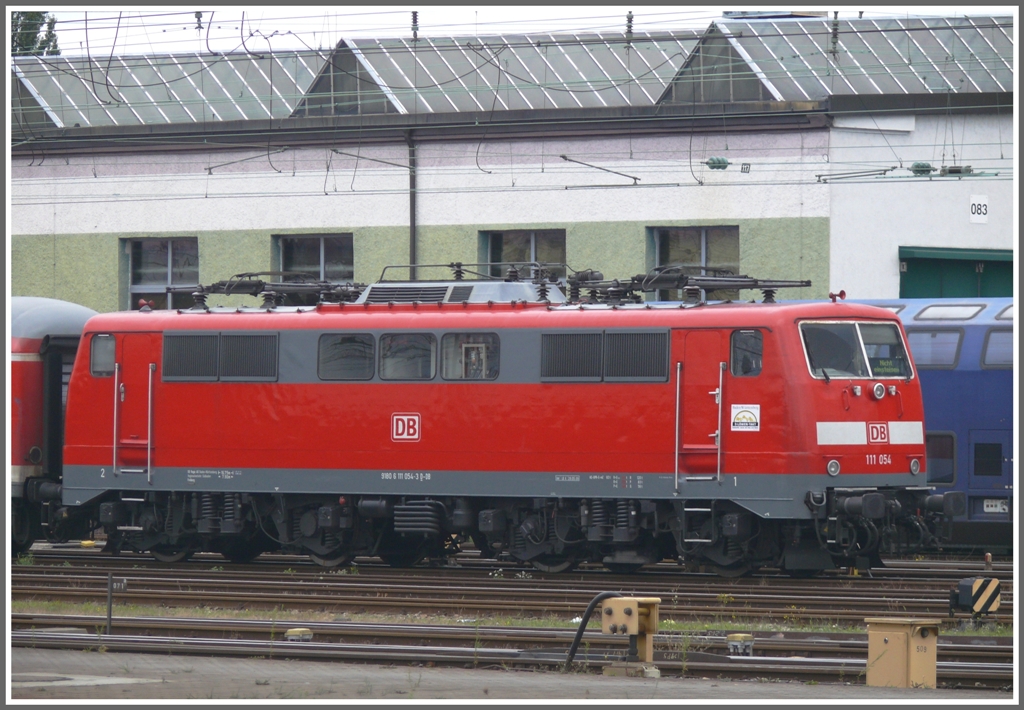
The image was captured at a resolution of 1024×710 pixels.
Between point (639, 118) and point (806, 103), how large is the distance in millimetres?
3154

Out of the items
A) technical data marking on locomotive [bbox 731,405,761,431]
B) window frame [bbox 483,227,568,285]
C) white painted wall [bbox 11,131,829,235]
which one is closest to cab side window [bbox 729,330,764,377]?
technical data marking on locomotive [bbox 731,405,761,431]

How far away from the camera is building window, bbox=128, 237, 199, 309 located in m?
33.3

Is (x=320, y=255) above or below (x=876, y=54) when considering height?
below

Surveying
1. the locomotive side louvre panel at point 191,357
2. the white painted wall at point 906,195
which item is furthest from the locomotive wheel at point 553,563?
the white painted wall at point 906,195

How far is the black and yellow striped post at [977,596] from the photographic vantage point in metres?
14.8

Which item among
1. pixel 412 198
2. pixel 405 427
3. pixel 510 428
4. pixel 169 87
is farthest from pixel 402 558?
pixel 169 87

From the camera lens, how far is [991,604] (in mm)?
14945

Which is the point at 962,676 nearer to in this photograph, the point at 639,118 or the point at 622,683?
the point at 622,683

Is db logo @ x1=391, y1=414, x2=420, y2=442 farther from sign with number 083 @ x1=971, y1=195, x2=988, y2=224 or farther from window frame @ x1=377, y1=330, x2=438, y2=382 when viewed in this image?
sign with number 083 @ x1=971, y1=195, x2=988, y2=224

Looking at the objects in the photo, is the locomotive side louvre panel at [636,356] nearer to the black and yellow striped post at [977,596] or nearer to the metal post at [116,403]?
the black and yellow striped post at [977,596]

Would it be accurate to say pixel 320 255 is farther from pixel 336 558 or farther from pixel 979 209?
pixel 979 209

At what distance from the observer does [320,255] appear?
32.6 metres

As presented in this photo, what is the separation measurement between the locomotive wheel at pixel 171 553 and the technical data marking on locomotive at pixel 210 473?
1.27m

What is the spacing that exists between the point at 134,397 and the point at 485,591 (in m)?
6.86
